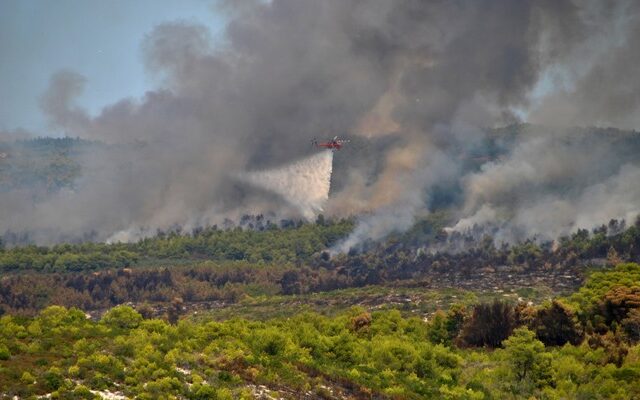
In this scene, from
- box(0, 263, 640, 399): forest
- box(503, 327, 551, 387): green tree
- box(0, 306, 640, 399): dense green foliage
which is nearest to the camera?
box(0, 306, 640, 399): dense green foliage

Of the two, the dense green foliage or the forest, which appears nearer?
the dense green foliage

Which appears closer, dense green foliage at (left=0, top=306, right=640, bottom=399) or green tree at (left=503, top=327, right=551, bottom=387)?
dense green foliage at (left=0, top=306, right=640, bottom=399)

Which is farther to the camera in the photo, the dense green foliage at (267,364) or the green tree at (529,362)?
the green tree at (529,362)

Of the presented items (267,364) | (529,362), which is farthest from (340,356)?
(529,362)

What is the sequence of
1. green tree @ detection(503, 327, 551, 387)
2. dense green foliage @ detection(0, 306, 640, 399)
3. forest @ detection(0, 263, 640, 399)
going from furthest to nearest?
green tree @ detection(503, 327, 551, 387), forest @ detection(0, 263, 640, 399), dense green foliage @ detection(0, 306, 640, 399)

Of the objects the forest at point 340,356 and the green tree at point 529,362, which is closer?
the forest at point 340,356

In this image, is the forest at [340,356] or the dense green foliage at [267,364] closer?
the dense green foliage at [267,364]

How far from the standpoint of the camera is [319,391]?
302ft

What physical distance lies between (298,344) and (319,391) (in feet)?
80.3

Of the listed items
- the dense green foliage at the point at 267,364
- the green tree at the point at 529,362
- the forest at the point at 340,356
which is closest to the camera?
the dense green foliage at the point at 267,364

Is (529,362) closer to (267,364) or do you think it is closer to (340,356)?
(340,356)

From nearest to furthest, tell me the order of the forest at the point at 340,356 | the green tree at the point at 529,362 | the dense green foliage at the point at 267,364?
the dense green foliage at the point at 267,364, the forest at the point at 340,356, the green tree at the point at 529,362

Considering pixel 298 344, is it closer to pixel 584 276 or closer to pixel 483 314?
pixel 483 314

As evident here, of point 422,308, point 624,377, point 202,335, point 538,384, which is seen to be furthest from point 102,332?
point 422,308
